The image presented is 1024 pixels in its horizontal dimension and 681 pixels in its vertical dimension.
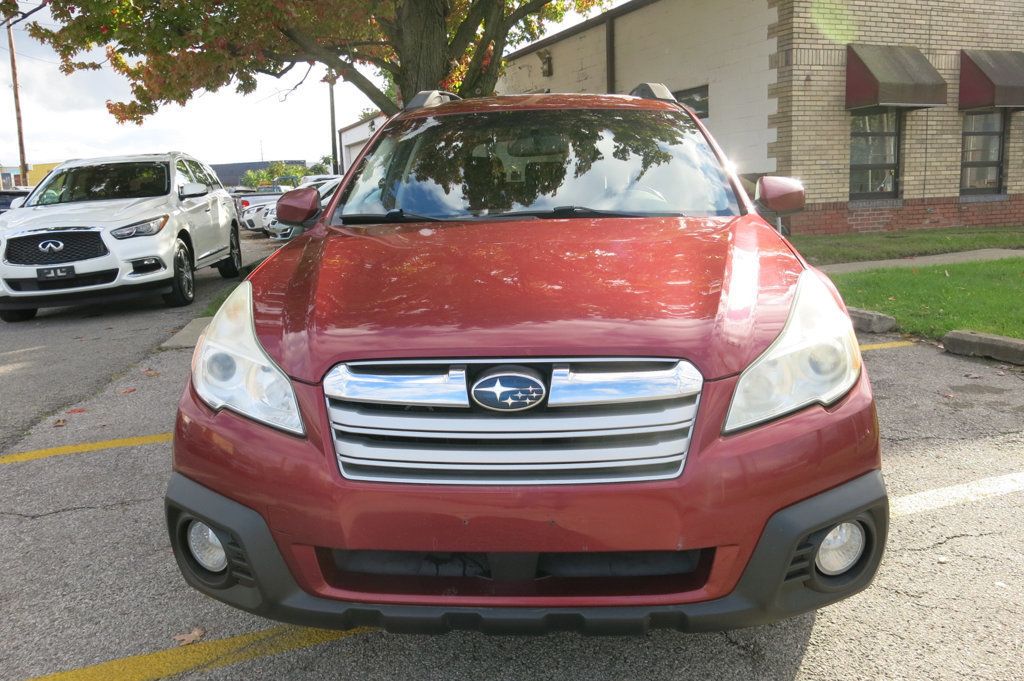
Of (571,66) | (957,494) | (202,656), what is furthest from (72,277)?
(571,66)

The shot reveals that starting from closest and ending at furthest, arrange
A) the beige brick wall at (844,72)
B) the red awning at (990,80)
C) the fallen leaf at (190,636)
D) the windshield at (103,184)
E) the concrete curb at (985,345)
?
the fallen leaf at (190,636), the concrete curb at (985,345), the windshield at (103,184), the beige brick wall at (844,72), the red awning at (990,80)

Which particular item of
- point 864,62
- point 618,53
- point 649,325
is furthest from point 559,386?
point 618,53

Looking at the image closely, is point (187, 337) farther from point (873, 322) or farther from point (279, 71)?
point (279, 71)

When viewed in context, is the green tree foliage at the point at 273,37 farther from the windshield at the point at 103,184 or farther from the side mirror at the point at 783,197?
the side mirror at the point at 783,197

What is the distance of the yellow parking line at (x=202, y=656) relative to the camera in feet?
8.02

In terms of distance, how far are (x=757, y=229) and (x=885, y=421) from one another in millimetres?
2209

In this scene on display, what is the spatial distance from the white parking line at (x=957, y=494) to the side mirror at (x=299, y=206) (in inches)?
108

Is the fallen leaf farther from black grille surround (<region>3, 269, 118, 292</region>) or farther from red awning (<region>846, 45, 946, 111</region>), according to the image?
red awning (<region>846, 45, 946, 111</region>)

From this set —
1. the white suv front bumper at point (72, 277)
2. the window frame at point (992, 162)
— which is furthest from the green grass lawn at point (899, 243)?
the white suv front bumper at point (72, 277)

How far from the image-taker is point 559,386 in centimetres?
197

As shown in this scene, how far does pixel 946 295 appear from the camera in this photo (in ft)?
26.9

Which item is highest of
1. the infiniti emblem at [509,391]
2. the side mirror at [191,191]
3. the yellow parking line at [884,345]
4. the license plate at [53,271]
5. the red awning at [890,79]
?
the red awning at [890,79]

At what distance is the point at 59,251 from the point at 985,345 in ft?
28.7

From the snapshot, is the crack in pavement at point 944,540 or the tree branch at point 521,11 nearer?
the crack in pavement at point 944,540
